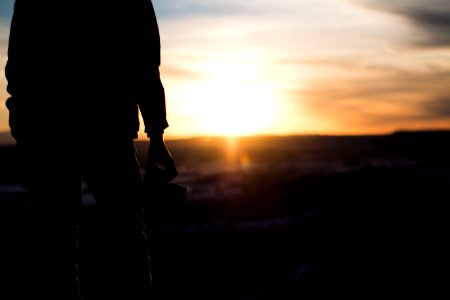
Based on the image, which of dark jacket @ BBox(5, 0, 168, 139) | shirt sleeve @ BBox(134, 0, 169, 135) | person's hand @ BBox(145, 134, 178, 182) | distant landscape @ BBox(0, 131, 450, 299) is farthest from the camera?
distant landscape @ BBox(0, 131, 450, 299)

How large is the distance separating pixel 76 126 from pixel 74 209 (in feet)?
1.31

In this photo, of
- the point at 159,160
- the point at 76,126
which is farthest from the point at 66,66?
the point at 159,160

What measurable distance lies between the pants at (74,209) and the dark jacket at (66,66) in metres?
0.09

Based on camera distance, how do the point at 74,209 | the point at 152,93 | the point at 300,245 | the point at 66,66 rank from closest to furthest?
the point at 66,66 → the point at 74,209 → the point at 152,93 → the point at 300,245

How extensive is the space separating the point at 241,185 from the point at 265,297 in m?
14.8

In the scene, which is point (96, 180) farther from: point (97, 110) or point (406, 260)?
point (406, 260)

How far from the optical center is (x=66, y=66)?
2363 millimetres

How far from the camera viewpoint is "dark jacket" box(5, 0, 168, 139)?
2.35 m

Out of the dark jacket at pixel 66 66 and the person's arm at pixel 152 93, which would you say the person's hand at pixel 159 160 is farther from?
the dark jacket at pixel 66 66

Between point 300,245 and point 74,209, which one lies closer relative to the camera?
point 74,209

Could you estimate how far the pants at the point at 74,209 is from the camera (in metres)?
2.40

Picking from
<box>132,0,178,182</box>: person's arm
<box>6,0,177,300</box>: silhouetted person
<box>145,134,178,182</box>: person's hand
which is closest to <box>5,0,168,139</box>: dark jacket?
<box>6,0,177,300</box>: silhouetted person

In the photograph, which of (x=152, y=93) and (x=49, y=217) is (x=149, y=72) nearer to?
(x=152, y=93)

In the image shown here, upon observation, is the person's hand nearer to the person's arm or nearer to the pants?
the person's arm
